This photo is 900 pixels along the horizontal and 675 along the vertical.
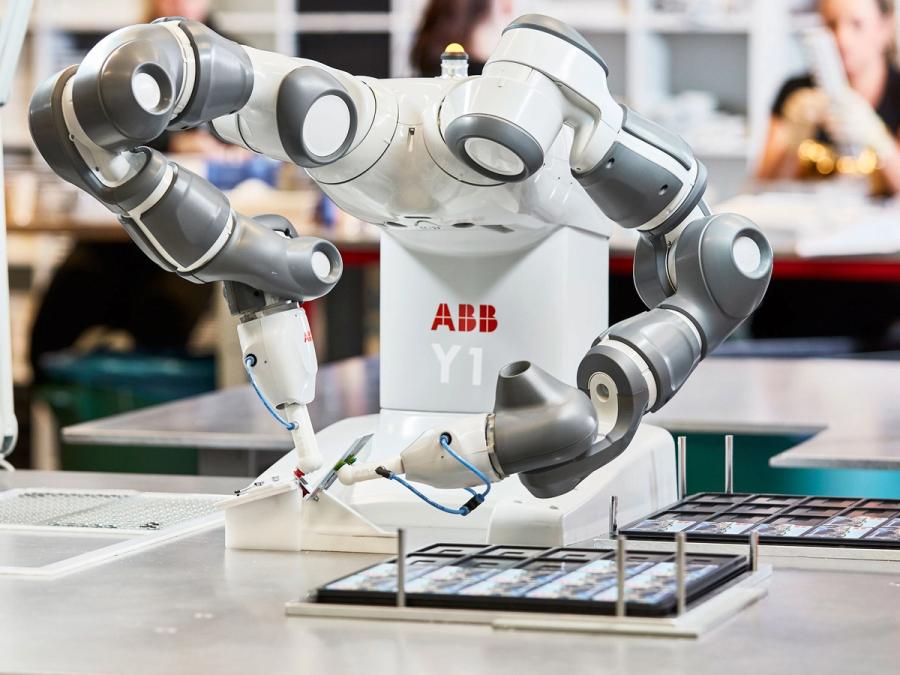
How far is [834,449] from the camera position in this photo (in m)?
2.07

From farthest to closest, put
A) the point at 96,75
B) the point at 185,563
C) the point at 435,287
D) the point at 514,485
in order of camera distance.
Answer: the point at 435,287
the point at 514,485
the point at 185,563
the point at 96,75

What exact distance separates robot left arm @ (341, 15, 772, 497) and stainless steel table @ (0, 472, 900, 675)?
18cm

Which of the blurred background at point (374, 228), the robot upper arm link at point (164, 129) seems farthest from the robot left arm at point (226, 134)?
the blurred background at point (374, 228)

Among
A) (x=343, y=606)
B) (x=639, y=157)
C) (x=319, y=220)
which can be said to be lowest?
(x=343, y=606)

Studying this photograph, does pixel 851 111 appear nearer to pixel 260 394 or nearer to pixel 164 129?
pixel 260 394

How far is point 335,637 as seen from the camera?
3.55ft

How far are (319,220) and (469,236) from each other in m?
4.46

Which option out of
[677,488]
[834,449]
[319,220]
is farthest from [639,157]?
[319,220]

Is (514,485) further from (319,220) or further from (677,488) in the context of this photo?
(319,220)

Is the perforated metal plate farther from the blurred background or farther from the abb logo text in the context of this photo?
the blurred background

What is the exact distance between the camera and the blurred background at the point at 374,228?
543 cm

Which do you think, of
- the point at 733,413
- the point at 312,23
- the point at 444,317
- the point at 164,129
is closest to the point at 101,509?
the point at 444,317

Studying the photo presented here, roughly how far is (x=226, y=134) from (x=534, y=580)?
50cm

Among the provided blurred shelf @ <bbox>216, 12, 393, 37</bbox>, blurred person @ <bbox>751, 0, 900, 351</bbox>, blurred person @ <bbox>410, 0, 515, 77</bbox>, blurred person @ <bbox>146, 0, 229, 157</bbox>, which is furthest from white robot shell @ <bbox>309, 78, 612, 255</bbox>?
blurred shelf @ <bbox>216, 12, 393, 37</bbox>
